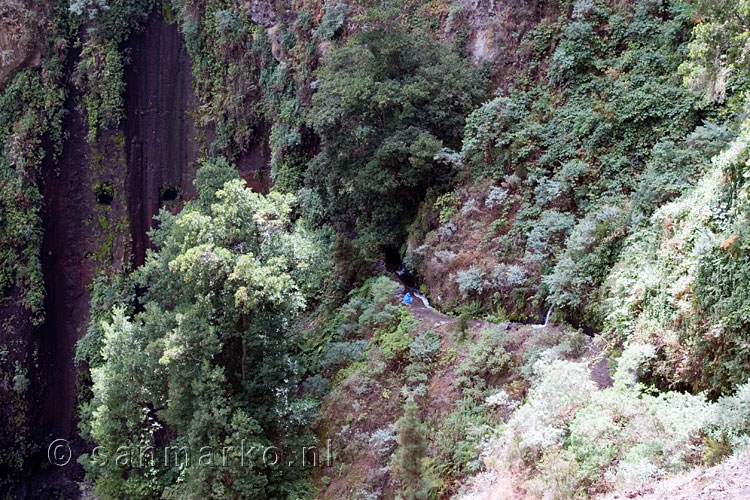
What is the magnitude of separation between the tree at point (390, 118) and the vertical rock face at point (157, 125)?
9081 millimetres

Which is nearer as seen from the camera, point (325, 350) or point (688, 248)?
point (688, 248)

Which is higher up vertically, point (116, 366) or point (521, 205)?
point (521, 205)

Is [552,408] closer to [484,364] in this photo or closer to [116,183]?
[484,364]

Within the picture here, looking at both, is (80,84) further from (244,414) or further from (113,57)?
(244,414)

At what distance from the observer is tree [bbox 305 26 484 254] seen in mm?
15836

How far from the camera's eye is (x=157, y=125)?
24.8 m

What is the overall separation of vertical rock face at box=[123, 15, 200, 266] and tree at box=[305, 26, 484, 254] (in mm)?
9081

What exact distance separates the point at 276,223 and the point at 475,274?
13.4 feet

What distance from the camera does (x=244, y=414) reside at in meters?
12.2

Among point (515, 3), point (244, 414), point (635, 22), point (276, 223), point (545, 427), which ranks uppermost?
point (515, 3)

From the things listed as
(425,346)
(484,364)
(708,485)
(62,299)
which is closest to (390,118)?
(425,346)

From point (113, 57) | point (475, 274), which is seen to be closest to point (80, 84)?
point (113, 57)

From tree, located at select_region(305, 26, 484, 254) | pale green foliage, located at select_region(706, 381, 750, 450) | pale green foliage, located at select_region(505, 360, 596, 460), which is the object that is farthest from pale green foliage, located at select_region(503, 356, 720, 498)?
tree, located at select_region(305, 26, 484, 254)

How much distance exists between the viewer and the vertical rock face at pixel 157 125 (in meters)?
24.5
